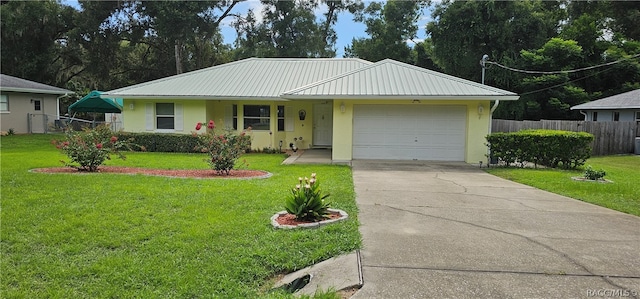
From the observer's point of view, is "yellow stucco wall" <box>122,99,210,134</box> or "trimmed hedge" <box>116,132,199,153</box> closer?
"trimmed hedge" <box>116,132,199,153</box>

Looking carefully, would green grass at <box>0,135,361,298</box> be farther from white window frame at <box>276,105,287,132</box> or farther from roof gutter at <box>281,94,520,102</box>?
white window frame at <box>276,105,287,132</box>

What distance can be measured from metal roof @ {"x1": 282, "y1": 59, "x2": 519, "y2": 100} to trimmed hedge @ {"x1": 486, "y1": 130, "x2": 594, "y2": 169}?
4.39 feet

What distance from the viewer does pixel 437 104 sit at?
14016 millimetres

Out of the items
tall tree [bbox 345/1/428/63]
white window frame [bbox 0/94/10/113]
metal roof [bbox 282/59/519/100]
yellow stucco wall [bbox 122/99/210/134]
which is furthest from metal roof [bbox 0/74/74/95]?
tall tree [bbox 345/1/428/63]

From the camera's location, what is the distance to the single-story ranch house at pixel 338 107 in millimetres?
13703

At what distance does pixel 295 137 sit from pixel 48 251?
13.9 meters

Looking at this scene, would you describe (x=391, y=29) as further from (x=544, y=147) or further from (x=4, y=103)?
(x=4, y=103)

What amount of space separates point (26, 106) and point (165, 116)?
36.7 ft

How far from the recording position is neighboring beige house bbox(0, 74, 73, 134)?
70.8 ft

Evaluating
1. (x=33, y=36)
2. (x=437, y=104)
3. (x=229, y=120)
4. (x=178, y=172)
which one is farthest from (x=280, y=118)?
(x=33, y=36)

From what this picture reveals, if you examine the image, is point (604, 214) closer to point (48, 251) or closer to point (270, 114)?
point (48, 251)

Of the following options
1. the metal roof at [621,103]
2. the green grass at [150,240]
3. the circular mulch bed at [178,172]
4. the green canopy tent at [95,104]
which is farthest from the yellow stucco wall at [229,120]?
the metal roof at [621,103]

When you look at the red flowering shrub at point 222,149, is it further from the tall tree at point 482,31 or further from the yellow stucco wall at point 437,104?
the tall tree at point 482,31

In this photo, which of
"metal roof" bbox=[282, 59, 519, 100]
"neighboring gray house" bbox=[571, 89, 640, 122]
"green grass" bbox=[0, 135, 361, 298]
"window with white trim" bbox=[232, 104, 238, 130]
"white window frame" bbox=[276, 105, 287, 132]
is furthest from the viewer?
"neighboring gray house" bbox=[571, 89, 640, 122]
